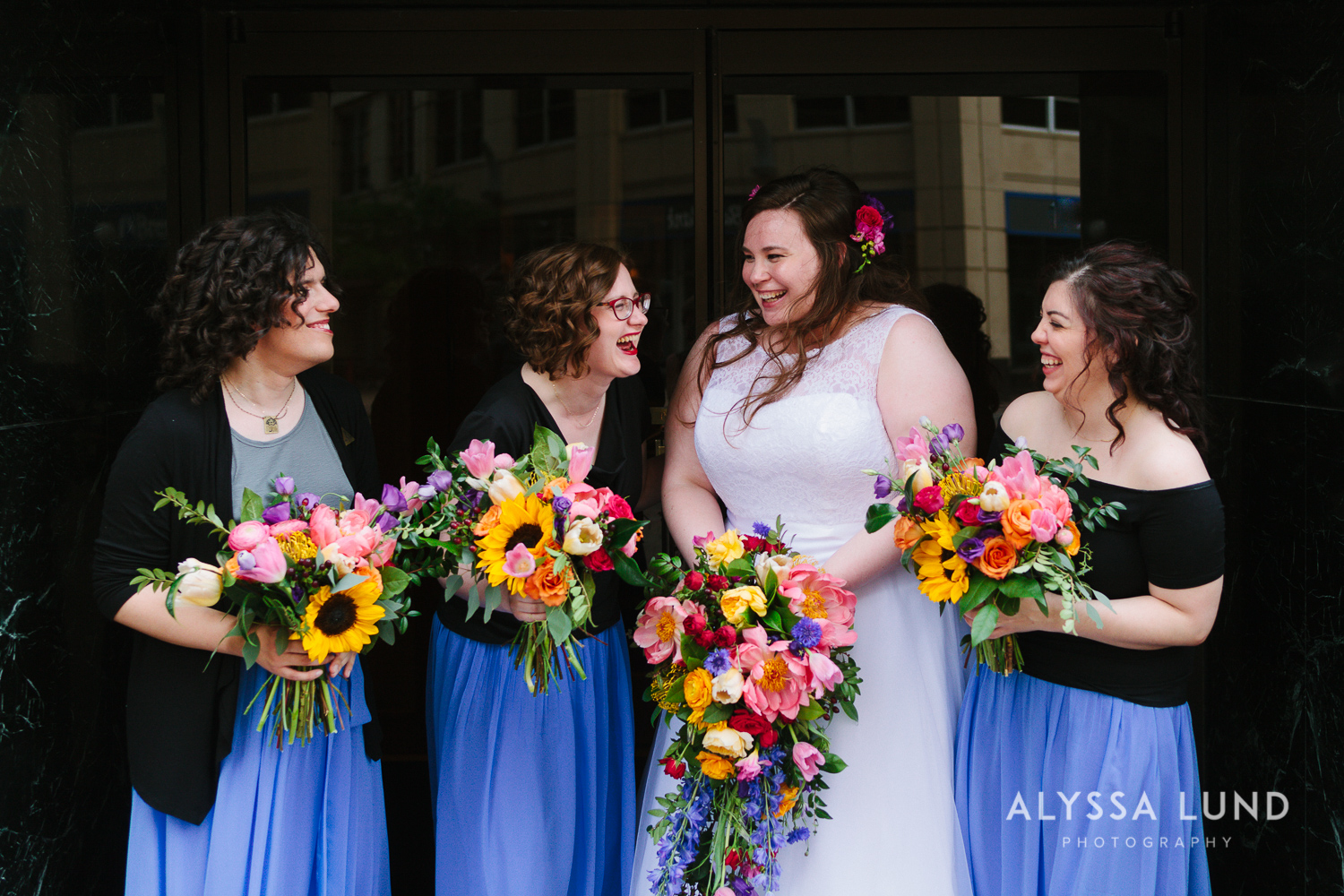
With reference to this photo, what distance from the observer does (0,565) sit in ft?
7.66

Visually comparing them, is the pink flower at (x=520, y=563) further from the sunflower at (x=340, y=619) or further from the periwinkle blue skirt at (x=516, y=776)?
the periwinkle blue skirt at (x=516, y=776)

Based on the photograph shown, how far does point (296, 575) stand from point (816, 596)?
1085 millimetres

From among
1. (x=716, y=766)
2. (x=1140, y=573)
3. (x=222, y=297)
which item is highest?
(x=222, y=297)

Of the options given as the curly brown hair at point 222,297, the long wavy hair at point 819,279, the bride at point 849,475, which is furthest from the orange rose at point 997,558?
the curly brown hair at point 222,297

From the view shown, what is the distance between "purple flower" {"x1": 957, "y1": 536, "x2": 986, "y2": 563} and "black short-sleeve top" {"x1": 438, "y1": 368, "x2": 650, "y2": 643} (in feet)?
3.12

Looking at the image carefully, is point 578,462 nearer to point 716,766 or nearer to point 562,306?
point 562,306

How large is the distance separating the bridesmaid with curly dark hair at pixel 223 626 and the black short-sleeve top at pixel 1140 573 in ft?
5.41

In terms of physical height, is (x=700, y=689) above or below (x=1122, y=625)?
below

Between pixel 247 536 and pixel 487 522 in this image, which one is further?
pixel 487 522

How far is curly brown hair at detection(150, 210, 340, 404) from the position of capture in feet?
7.70

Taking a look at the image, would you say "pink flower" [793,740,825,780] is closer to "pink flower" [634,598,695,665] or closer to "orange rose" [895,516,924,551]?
"pink flower" [634,598,695,665]

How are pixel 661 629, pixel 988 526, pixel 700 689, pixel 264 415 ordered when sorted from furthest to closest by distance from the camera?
pixel 264 415 → pixel 661 629 → pixel 700 689 → pixel 988 526

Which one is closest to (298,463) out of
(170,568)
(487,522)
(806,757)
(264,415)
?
(264,415)

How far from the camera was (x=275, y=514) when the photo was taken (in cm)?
207
